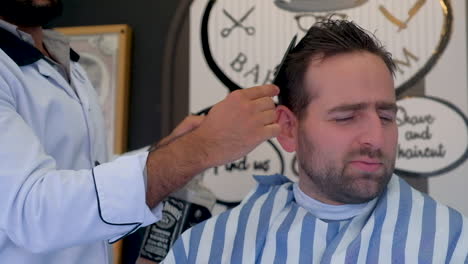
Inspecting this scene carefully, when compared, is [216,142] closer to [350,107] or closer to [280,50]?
[350,107]

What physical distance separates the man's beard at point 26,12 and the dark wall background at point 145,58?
2.13 feet

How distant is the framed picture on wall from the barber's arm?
41.3 inches

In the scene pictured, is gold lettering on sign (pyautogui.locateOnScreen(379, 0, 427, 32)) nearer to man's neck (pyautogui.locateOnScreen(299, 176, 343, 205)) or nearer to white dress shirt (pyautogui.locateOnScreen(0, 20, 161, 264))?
man's neck (pyautogui.locateOnScreen(299, 176, 343, 205))

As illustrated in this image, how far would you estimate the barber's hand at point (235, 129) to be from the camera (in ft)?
3.50

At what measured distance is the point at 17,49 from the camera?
138 cm

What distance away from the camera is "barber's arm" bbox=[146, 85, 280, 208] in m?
1.07

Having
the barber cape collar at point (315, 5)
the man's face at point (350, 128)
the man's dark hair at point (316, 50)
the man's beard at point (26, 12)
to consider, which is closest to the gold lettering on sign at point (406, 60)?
the barber cape collar at point (315, 5)

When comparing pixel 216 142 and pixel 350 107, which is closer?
pixel 216 142

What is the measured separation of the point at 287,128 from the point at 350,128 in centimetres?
24

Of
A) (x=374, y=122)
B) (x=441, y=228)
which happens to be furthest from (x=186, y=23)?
(x=441, y=228)

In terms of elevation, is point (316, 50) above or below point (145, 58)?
above

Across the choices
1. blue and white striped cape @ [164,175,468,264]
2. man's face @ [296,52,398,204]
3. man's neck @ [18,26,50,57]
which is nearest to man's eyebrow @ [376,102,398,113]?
man's face @ [296,52,398,204]

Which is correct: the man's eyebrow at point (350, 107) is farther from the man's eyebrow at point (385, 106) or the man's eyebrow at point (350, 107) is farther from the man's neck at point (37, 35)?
the man's neck at point (37, 35)

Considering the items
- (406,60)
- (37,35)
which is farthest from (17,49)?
(406,60)
